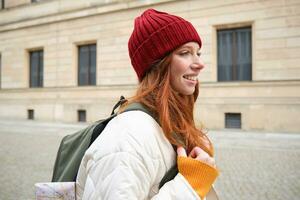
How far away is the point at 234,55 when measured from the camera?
48.9ft

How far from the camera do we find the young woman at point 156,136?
1362 mm

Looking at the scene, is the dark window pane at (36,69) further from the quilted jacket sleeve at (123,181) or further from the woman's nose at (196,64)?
the quilted jacket sleeve at (123,181)

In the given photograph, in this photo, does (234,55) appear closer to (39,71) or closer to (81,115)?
(81,115)

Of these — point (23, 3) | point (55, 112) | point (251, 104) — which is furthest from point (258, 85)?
point (23, 3)

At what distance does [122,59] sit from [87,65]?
3.01 m

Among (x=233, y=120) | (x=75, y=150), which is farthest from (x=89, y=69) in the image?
(x=75, y=150)

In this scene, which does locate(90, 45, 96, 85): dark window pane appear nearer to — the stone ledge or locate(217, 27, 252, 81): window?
the stone ledge

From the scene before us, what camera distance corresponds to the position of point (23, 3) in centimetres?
2111

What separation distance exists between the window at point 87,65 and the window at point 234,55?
765 centimetres

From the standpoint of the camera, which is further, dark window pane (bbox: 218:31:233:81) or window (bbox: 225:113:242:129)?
dark window pane (bbox: 218:31:233:81)

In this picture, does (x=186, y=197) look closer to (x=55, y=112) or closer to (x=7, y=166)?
(x=7, y=166)

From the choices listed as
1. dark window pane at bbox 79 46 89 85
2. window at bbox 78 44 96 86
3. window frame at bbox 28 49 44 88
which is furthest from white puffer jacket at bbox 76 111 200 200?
window frame at bbox 28 49 44 88

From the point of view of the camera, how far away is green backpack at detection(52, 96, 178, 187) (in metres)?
1.64

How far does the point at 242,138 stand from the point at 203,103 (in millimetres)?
3603
